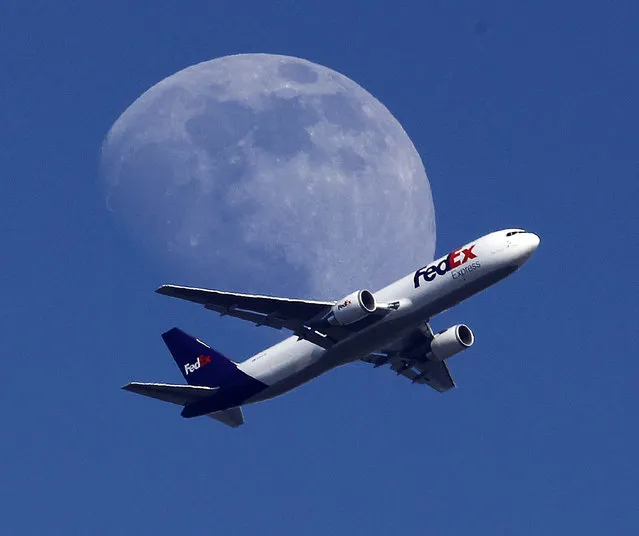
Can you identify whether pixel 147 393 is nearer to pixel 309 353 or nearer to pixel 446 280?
pixel 309 353

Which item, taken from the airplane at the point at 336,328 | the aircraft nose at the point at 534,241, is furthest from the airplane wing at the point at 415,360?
the aircraft nose at the point at 534,241

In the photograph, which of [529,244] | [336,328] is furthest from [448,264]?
[336,328]

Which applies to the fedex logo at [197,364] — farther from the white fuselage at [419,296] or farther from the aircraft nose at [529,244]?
the aircraft nose at [529,244]

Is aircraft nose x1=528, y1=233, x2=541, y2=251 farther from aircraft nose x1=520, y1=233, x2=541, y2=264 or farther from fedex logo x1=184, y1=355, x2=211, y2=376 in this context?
fedex logo x1=184, y1=355, x2=211, y2=376

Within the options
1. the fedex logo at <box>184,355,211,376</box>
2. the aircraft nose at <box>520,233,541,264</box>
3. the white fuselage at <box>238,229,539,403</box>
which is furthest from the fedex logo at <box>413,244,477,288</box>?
the fedex logo at <box>184,355,211,376</box>

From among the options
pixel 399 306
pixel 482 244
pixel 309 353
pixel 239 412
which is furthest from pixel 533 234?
pixel 239 412

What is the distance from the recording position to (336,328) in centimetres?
8206

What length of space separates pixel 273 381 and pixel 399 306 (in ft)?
29.9

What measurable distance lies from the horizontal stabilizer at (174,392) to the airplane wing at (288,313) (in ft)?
22.2

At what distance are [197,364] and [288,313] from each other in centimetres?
1034

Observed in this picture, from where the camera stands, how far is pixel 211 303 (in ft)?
265

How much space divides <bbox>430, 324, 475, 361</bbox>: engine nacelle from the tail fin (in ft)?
40.3

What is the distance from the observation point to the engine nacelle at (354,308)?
7994 centimetres

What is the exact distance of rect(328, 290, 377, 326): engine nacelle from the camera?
79.9 metres
